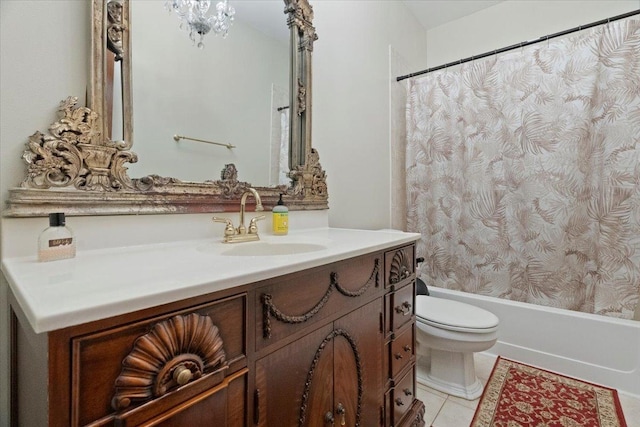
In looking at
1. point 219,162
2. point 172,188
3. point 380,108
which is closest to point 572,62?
point 380,108

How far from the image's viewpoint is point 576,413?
4.66ft

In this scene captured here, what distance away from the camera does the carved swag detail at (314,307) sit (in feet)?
2.09

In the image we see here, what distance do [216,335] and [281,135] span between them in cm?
102

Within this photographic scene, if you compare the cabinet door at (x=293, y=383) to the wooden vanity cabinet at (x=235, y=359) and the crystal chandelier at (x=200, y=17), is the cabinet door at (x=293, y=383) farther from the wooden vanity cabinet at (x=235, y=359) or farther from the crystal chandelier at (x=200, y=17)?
the crystal chandelier at (x=200, y=17)

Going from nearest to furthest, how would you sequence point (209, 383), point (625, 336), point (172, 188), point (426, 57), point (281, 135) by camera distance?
point (209, 383), point (172, 188), point (281, 135), point (625, 336), point (426, 57)

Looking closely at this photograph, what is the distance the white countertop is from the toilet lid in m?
0.90

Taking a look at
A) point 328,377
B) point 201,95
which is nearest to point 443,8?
point 201,95

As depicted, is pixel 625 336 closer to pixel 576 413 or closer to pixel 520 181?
pixel 576 413

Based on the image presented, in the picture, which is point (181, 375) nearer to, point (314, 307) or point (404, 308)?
point (314, 307)

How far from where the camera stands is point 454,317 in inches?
61.5

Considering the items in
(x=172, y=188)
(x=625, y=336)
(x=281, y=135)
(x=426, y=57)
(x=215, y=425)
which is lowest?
(x=625, y=336)

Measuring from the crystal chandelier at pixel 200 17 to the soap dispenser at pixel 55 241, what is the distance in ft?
2.49

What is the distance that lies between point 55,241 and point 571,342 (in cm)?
239

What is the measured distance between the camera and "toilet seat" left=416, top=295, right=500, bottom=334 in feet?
4.81
